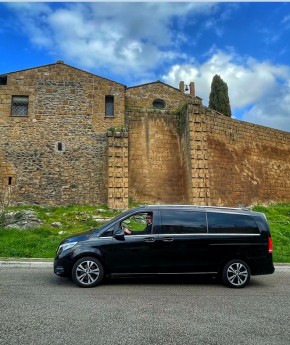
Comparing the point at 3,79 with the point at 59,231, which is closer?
the point at 59,231

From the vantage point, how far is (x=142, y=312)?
5.90 metres

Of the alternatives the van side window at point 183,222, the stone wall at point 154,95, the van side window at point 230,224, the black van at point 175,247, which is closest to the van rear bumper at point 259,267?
the black van at point 175,247

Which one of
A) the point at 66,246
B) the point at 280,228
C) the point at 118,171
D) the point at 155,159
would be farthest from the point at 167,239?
the point at 155,159

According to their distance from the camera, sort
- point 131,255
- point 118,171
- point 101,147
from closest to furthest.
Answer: point 131,255 → point 118,171 → point 101,147

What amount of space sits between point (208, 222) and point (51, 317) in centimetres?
421

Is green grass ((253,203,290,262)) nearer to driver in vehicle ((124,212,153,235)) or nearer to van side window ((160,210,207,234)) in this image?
van side window ((160,210,207,234))

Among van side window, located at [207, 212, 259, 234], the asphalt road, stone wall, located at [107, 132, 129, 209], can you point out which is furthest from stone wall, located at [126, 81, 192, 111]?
the asphalt road

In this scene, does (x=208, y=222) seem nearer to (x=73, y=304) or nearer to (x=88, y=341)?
(x=73, y=304)

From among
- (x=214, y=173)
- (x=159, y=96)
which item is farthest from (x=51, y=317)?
(x=159, y=96)

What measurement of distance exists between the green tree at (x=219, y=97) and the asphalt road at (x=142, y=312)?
27.7 m

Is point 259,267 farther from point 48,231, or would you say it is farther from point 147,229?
point 48,231

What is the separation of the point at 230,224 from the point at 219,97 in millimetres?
28232

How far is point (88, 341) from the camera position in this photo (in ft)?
15.0

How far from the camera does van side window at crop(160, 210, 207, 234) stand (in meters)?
8.27
